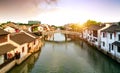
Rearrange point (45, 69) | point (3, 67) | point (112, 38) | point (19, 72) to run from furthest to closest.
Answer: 1. point (112, 38)
2. point (45, 69)
3. point (19, 72)
4. point (3, 67)

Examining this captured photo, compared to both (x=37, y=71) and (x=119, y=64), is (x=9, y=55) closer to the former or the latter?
(x=37, y=71)

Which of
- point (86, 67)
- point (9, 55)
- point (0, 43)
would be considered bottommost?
point (86, 67)

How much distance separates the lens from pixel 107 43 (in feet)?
129

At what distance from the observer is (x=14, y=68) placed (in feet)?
88.6

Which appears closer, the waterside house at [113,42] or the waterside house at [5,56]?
the waterside house at [5,56]

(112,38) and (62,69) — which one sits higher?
(112,38)

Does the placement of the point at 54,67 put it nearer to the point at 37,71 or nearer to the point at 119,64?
the point at 37,71

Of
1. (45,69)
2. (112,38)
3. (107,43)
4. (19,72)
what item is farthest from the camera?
(107,43)

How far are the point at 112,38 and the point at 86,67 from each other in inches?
364

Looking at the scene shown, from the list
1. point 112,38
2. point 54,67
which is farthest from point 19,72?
point 112,38

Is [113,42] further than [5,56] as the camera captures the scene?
Yes

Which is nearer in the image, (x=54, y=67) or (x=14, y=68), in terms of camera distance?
(x=14, y=68)

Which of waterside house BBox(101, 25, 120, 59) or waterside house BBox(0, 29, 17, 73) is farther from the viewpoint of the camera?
waterside house BBox(101, 25, 120, 59)

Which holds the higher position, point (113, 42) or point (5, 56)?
point (113, 42)
